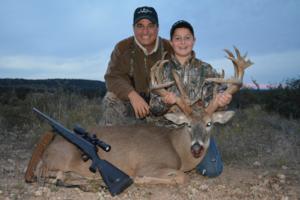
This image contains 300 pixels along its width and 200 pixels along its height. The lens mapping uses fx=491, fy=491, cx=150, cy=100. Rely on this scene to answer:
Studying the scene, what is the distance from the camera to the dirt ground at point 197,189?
5398 mm

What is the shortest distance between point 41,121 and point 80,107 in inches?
48.0

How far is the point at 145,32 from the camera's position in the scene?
24.5ft

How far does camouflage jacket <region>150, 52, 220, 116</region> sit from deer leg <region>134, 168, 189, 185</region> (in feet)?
3.83

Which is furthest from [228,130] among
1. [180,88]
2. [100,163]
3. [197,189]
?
[100,163]

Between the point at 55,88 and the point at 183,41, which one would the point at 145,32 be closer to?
the point at 183,41

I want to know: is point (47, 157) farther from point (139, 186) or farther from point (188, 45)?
point (188, 45)

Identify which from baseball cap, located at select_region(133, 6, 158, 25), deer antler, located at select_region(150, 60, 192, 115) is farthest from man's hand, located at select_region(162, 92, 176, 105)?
baseball cap, located at select_region(133, 6, 158, 25)

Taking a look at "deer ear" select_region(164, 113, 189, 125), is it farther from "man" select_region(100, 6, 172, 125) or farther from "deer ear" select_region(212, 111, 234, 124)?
"man" select_region(100, 6, 172, 125)

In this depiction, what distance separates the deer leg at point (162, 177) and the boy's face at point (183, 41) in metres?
1.84

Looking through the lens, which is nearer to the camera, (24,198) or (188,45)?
(24,198)

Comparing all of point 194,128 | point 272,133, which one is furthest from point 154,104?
point 272,133

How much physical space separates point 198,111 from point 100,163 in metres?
1.57

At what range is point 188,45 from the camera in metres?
6.89

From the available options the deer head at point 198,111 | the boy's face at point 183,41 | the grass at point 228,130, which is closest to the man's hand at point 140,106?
the deer head at point 198,111
